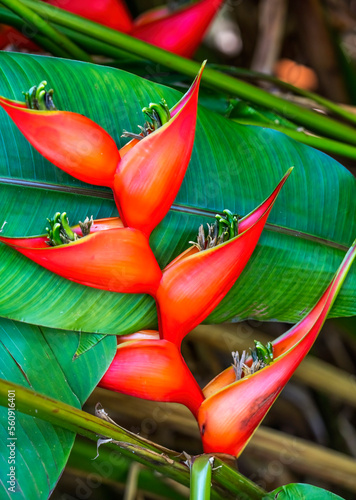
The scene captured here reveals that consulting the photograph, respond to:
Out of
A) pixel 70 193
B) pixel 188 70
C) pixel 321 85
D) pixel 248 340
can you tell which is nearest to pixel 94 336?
pixel 70 193

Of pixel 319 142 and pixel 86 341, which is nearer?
pixel 86 341

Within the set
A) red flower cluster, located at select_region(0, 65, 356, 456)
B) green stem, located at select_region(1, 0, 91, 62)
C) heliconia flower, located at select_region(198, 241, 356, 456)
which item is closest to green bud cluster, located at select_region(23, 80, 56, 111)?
red flower cluster, located at select_region(0, 65, 356, 456)

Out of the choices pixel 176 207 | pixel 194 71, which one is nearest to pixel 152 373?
pixel 176 207

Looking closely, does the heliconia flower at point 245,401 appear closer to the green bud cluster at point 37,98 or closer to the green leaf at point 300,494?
the green leaf at point 300,494

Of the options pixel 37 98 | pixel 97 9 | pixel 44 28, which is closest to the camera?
pixel 37 98

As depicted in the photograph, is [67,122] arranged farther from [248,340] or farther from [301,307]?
[248,340]

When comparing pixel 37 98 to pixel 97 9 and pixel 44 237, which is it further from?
pixel 97 9
